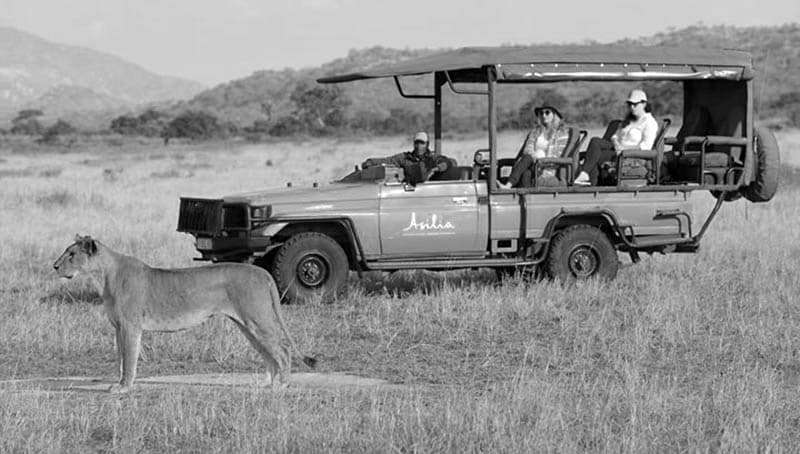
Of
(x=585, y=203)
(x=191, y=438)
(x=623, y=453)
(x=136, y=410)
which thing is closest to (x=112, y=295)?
(x=136, y=410)

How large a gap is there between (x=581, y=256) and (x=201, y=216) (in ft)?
12.5

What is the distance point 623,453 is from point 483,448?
28.5 inches

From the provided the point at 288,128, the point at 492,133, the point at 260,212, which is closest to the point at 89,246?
the point at 260,212

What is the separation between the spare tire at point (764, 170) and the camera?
1410 cm

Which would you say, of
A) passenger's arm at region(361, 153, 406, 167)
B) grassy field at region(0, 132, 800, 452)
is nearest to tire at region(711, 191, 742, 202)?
grassy field at region(0, 132, 800, 452)

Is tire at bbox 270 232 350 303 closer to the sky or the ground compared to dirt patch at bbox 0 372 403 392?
closer to the sky

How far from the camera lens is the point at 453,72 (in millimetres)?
14625

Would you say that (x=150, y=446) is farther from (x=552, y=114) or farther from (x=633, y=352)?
(x=552, y=114)

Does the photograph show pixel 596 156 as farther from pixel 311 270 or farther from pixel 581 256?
pixel 311 270

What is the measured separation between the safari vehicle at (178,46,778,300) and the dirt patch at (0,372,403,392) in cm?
318

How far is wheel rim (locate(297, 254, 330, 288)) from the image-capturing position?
13.0 meters

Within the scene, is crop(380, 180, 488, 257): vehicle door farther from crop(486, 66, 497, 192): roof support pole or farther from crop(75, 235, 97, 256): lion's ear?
crop(75, 235, 97, 256): lion's ear

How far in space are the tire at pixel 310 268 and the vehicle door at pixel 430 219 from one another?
48 cm

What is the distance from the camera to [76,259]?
940 centimetres
